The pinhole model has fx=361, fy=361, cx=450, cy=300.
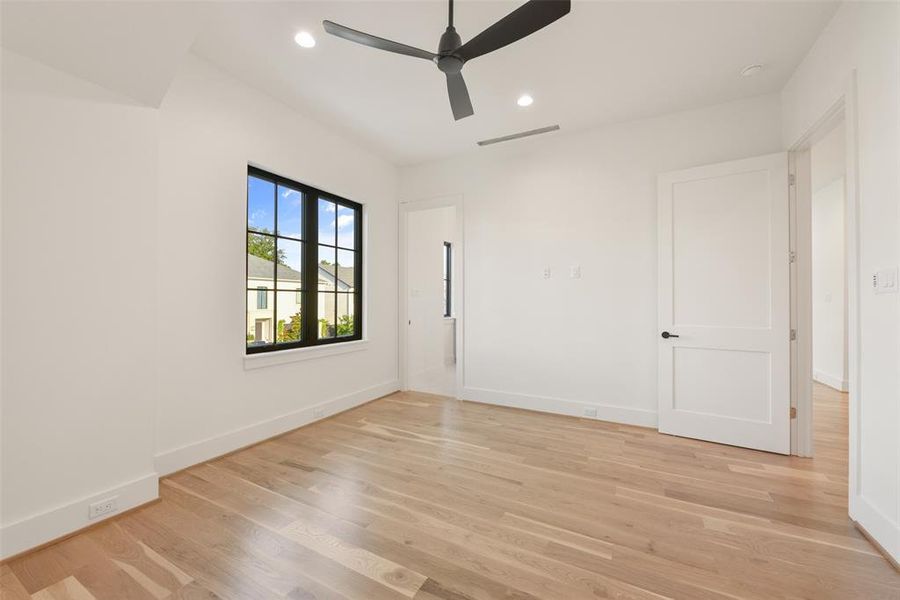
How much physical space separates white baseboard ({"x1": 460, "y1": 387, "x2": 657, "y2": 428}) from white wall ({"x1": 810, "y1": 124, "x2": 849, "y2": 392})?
10.6 ft

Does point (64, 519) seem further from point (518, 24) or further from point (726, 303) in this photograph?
point (726, 303)

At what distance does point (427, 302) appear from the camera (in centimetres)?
591

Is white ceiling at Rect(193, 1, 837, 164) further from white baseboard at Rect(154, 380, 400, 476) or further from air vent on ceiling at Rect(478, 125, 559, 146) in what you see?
white baseboard at Rect(154, 380, 400, 476)

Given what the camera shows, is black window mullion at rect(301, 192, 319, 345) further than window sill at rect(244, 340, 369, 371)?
Yes

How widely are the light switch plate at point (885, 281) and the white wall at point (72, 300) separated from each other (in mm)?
3801

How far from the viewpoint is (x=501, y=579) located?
1.52 meters

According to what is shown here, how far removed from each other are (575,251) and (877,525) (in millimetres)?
2626

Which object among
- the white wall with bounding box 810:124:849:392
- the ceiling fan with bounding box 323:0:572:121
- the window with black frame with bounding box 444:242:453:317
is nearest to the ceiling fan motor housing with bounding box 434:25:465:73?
the ceiling fan with bounding box 323:0:572:121

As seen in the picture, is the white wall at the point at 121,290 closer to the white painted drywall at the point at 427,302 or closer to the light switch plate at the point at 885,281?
the white painted drywall at the point at 427,302

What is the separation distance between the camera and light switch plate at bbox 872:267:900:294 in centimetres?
163

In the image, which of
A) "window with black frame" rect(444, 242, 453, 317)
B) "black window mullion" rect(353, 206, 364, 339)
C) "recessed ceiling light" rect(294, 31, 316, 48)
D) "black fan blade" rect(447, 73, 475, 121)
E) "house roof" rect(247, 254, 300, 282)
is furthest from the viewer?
"window with black frame" rect(444, 242, 453, 317)

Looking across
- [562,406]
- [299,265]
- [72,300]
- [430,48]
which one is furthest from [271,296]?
[562,406]

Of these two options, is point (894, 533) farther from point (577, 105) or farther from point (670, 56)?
point (577, 105)

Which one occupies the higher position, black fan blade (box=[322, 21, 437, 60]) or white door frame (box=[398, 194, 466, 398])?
black fan blade (box=[322, 21, 437, 60])
